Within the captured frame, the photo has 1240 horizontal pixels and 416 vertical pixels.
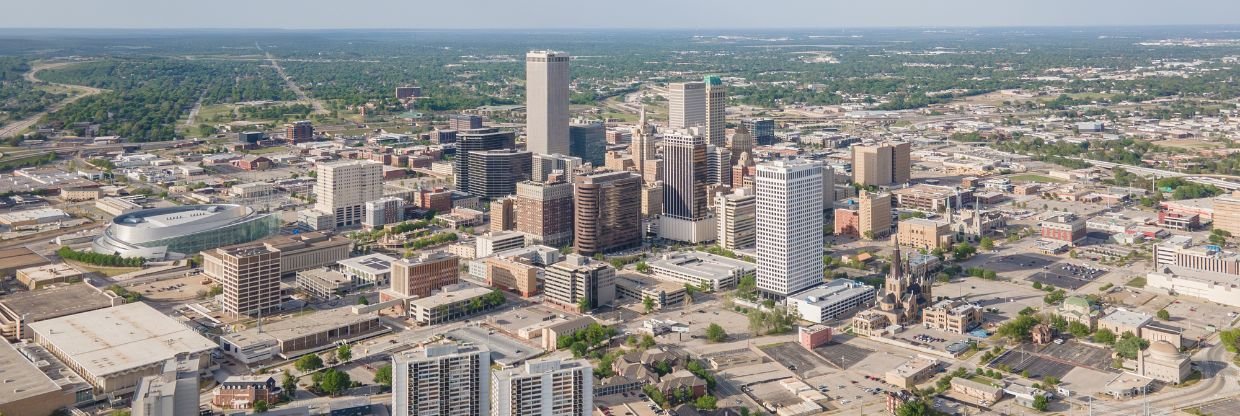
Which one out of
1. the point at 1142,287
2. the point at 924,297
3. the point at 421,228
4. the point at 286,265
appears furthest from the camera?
the point at 421,228

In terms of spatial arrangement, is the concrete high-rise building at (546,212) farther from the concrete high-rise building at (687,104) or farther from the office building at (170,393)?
the office building at (170,393)

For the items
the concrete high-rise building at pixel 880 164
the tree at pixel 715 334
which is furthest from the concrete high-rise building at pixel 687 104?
the tree at pixel 715 334

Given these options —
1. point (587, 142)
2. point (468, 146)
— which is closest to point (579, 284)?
point (468, 146)

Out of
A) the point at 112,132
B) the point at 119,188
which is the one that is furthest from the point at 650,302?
the point at 112,132

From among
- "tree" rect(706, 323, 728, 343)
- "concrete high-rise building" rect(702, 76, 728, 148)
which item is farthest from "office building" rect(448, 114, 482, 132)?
"tree" rect(706, 323, 728, 343)

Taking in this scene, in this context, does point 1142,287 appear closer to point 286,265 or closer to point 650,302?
point 650,302
